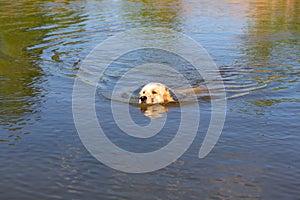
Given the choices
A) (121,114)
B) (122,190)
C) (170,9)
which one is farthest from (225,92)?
(170,9)

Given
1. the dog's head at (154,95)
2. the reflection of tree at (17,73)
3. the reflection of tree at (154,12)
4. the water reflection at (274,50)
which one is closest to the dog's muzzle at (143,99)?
the dog's head at (154,95)

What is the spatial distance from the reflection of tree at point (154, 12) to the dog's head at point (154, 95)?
41.0ft

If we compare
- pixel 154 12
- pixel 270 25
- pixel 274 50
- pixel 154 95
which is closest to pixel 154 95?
pixel 154 95

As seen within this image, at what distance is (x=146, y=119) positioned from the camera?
10.6 m

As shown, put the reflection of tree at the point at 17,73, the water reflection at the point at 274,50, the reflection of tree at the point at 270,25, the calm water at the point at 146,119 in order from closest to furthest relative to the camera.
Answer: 1. the calm water at the point at 146,119
2. the reflection of tree at the point at 17,73
3. the water reflection at the point at 274,50
4. the reflection of tree at the point at 270,25

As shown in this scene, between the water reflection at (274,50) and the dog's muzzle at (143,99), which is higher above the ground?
the dog's muzzle at (143,99)

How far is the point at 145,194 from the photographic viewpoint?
22.6 ft

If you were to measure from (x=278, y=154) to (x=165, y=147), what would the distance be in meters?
1.91

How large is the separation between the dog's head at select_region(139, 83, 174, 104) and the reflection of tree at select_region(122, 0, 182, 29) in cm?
1248

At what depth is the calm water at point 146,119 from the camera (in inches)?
282

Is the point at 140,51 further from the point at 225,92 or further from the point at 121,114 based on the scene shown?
the point at 121,114

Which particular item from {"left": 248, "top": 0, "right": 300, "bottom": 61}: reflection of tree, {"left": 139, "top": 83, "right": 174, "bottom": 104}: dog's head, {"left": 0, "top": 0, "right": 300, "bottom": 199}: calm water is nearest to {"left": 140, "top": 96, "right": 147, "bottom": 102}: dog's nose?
{"left": 139, "top": 83, "right": 174, "bottom": 104}: dog's head

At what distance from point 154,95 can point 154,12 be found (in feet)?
60.2

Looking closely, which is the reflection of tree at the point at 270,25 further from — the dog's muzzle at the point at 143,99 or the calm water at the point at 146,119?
the dog's muzzle at the point at 143,99
